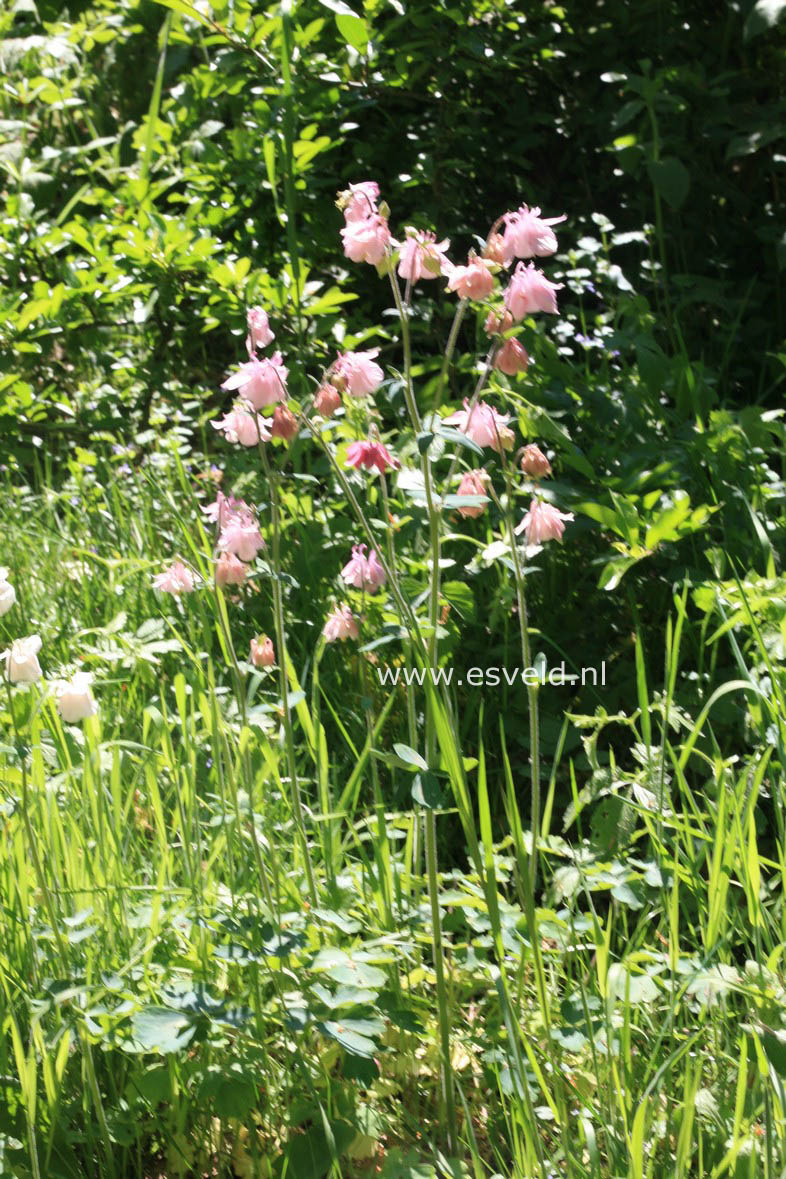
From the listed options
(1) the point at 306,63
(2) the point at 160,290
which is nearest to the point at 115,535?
(2) the point at 160,290

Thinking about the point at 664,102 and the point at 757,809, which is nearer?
the point at 757,809

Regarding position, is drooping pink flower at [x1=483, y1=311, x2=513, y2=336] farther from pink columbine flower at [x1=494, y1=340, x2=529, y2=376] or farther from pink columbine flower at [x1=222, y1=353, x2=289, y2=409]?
pink columbine flower at [x1=222, y1=353, x2=289, y2=409]

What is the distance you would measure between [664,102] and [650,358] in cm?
94

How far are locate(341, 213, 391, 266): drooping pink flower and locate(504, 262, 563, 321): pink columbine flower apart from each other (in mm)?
151

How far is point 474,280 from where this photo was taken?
1.37 m

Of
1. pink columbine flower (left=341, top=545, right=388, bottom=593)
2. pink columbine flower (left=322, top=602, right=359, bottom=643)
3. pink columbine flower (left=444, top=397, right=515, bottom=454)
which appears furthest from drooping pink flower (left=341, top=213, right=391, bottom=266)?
pink columbine flower (left=322, top=602, right=359, bottom=643)

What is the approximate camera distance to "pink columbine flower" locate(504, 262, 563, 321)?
1.41 metres

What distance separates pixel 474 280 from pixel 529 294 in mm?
81

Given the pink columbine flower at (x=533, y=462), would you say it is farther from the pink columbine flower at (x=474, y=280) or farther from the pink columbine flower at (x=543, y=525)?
the pink columbine flower at (x=474, y=280)

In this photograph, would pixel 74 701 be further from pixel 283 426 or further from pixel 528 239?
pixel 528 239

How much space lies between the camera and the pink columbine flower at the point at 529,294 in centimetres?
141

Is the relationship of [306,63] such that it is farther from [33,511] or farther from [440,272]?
[440,272]

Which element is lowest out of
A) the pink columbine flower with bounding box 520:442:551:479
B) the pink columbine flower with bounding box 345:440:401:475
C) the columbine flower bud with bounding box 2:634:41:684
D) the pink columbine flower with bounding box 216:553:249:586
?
the columbine flower bud with bounding box 2:634:41:684

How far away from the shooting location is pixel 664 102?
3023mm
